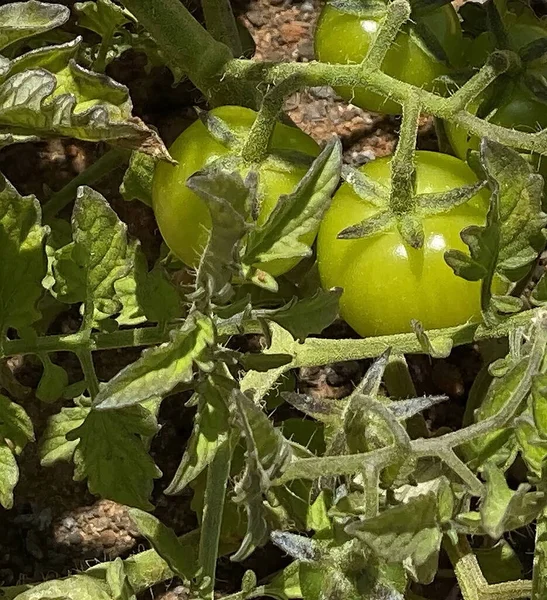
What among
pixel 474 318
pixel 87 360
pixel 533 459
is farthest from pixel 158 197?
pixel 533 459

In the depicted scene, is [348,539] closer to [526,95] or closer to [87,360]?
[87,360]

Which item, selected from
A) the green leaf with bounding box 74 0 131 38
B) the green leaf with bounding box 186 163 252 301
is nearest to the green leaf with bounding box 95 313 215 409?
the green leaf with bounding box 186 163 252 301

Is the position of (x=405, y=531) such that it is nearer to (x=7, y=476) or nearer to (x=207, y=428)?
(x=207, y=428)

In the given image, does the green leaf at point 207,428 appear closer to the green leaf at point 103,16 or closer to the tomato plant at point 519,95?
the tomato plant at point 519,95

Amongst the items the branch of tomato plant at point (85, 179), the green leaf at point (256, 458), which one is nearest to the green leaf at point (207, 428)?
the green leaf at point (256, 458)

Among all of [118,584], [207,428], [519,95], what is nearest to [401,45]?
[519,95]

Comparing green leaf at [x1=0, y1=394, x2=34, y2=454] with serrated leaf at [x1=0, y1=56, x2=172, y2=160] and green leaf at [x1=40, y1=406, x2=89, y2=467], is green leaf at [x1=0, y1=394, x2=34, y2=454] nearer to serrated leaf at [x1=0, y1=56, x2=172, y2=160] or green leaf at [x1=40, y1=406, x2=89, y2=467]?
green leaf at [x1=40, y1=406, x2=89, y2=467]
